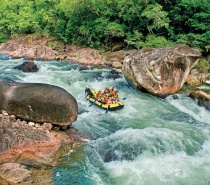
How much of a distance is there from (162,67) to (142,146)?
18.7ft

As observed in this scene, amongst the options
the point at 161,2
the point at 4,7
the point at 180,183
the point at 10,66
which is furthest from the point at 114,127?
the point at 4,7

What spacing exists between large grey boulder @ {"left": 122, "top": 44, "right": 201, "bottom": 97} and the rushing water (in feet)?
2.06

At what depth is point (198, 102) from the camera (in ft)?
42.8

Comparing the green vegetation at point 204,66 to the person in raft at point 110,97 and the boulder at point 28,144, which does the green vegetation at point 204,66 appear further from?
the boulder at point 28,144

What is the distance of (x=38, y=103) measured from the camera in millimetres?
8477

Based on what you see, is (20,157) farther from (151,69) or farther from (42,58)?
(42,58)

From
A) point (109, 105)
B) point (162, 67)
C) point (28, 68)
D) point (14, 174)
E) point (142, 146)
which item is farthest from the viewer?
point (28, 68)

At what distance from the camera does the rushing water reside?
7.28 meters

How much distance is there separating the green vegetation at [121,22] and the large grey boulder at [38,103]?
1285 centimetres

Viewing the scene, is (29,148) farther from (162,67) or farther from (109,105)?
(162,67)

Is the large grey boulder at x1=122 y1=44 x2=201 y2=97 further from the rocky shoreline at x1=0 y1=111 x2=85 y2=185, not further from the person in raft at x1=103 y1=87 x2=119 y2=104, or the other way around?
the rocky shoreline at x1=0 y1=111 x2=85 y2=185

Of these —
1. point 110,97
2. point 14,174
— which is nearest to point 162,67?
point 110,97

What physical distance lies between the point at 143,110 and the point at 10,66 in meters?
12.7

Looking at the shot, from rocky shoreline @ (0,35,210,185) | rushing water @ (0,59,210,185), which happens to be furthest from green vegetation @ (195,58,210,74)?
rocky shoreline @ (0,35,210,185)
